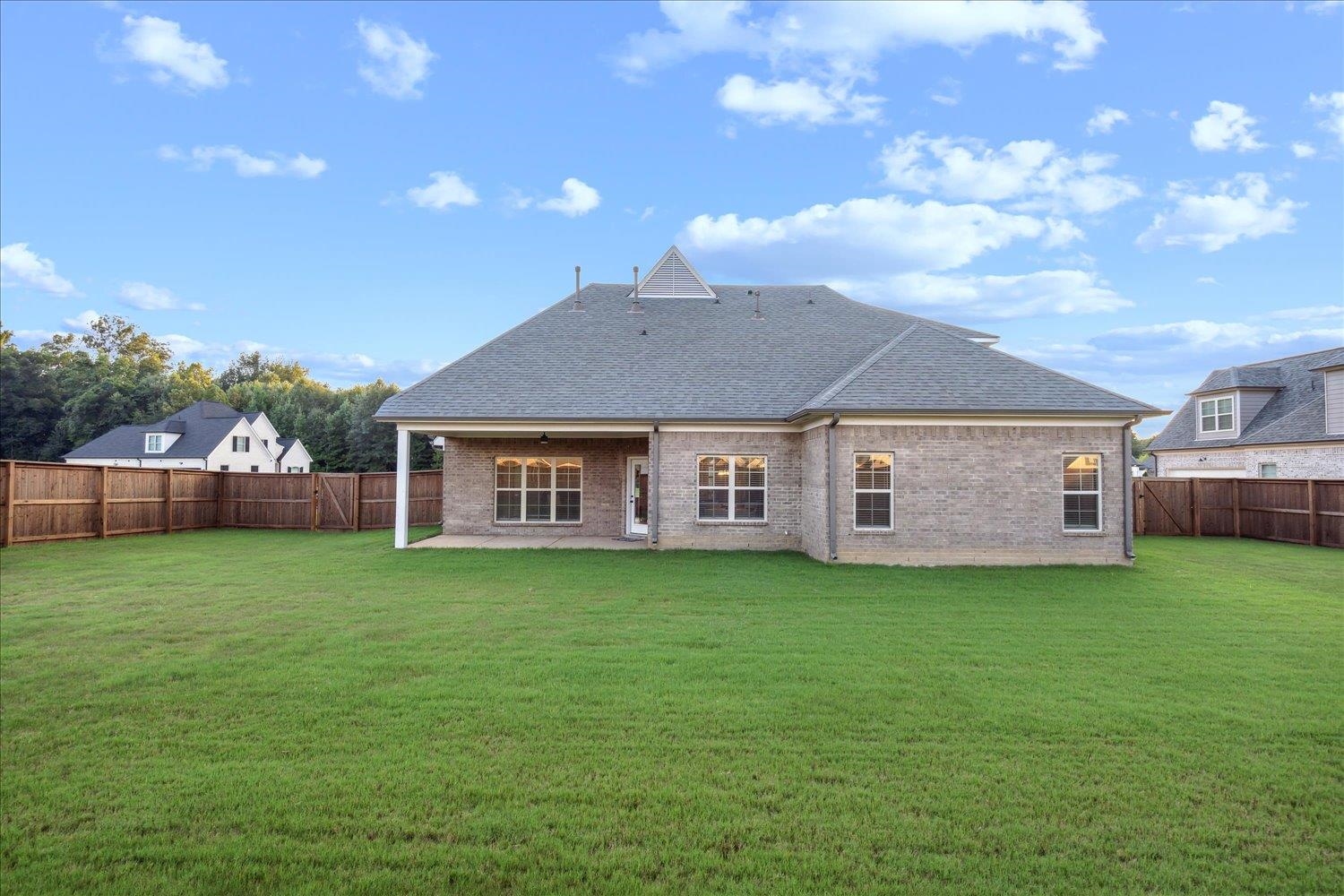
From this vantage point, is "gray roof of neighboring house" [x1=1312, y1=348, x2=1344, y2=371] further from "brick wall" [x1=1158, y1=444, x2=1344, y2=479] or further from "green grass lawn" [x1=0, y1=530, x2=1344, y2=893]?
"green grass lawn" [x1=0, y1=530, x2=1344, y2=893]

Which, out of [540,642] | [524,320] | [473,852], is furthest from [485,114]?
[473,852]

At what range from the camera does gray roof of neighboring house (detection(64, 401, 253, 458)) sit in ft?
136

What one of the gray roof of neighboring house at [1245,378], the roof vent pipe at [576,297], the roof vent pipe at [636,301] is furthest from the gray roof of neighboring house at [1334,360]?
the roof vent pipe at [576,297]

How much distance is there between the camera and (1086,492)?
13.6 meters

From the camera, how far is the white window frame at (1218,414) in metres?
24.5

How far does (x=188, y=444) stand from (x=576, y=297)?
3535cm

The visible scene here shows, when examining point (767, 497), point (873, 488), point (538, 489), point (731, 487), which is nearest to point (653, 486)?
point (731, 487)

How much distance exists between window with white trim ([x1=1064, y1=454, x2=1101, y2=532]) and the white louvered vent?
35.4 ft

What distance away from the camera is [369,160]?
18.8 metres

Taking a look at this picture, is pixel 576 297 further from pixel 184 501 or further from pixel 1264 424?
pixel 1264 424

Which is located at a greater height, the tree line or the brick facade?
the tree line

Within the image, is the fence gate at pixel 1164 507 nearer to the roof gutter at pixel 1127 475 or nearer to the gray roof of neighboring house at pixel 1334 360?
the gray roof of neighboring house at pixel 1334 360

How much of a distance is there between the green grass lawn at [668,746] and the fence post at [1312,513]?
11097 millimetres

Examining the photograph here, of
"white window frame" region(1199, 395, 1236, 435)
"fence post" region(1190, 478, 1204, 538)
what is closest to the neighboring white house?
"fence post" region(1190, 478, 1204, 538)
